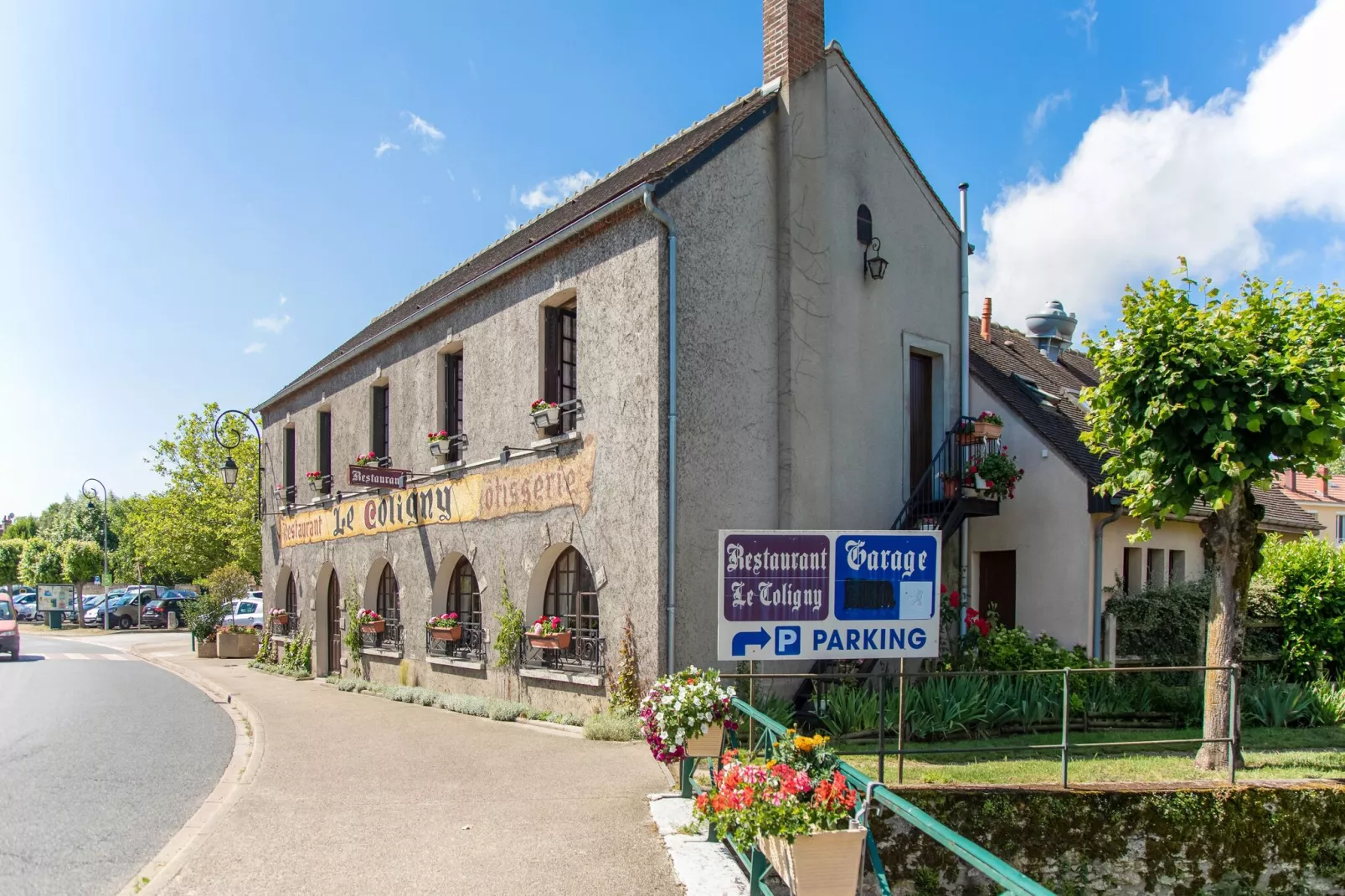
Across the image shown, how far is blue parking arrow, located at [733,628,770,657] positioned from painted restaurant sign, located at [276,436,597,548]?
16.2ft

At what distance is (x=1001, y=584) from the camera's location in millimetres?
15328

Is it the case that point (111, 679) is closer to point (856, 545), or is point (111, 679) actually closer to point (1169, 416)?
point (856, 545)

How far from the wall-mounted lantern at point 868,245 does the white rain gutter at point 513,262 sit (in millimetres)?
3594

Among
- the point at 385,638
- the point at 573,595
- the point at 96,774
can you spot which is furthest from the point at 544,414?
the point at 385,638

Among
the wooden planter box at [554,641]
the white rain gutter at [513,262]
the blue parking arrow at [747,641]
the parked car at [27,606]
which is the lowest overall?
the parked car at [27,606]

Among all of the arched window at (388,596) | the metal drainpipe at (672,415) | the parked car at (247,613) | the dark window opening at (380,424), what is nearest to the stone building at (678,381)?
the metal drainpipe at (672,415)

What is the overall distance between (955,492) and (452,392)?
7946mm

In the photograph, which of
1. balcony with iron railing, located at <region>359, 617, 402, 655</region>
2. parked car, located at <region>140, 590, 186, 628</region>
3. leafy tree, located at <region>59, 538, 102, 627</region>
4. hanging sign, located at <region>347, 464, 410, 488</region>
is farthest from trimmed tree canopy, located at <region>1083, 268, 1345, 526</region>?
leafy tree, located at <region>59, 538, 102, 627</region>

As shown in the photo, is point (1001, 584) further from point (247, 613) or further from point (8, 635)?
point (247, 613)

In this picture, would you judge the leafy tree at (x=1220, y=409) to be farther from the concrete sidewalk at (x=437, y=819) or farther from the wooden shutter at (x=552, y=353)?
the wooden shutter at (x=552, y=353)

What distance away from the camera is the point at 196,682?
60.7ft

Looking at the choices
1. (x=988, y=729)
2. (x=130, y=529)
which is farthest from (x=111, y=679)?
(x=130, y=529)

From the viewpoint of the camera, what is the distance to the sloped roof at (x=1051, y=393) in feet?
48.0

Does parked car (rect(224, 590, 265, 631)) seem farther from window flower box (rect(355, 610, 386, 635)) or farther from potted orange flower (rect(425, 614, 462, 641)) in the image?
potted orange flower (rect(425, 614, 462, 641))
